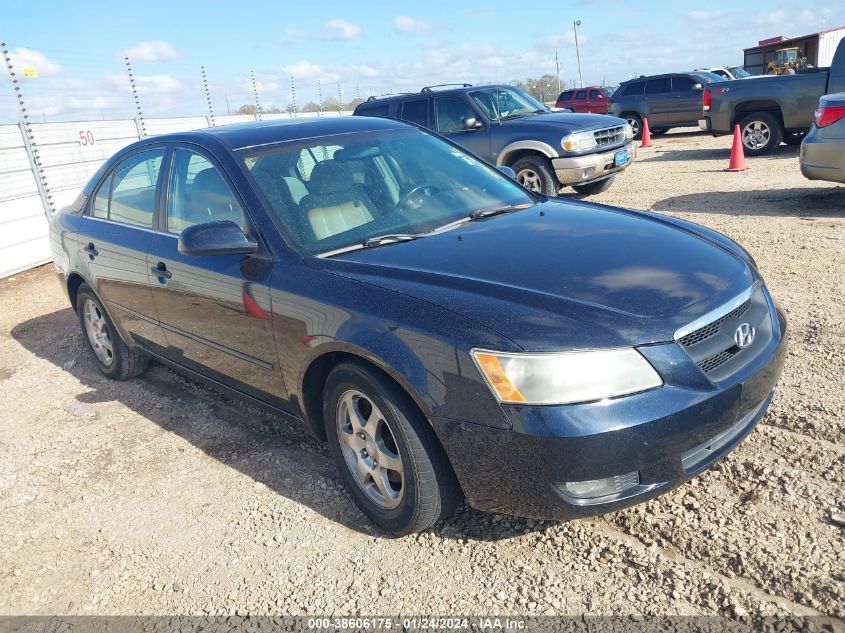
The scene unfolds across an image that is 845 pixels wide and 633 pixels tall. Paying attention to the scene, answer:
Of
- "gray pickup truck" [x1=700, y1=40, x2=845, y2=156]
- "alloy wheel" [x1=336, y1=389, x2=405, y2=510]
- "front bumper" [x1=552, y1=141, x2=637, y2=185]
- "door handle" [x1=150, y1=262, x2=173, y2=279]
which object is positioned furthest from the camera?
"gray pickup truck" [x1=700, y1=40, x2=845, y2=156]

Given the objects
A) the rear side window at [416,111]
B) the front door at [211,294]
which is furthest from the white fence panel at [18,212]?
the front door at [211,294]

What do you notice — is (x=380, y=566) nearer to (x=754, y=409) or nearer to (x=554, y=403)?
(x=554, y=403)

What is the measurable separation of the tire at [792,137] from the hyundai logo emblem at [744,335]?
40.6 ft

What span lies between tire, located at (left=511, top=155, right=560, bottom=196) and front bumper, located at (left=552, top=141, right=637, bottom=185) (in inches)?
4.4

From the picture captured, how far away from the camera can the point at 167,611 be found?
8.67 ft

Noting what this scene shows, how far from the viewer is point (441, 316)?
2408 mm

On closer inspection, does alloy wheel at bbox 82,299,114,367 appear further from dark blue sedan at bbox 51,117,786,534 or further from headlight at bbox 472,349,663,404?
headlight at bbox 472,349,663,404

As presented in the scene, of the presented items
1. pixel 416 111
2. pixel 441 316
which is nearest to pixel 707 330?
pixel 441 316

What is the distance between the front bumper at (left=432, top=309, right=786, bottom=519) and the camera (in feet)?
7.22

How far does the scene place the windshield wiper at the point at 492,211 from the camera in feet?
11.4

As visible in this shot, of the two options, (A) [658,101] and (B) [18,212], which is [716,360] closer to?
(B) [18,212]

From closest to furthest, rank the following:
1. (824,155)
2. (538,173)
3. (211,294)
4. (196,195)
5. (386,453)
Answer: (386,453) → (211,294) → (196,195) → (824,155) → (538,173)

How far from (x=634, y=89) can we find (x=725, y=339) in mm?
18671

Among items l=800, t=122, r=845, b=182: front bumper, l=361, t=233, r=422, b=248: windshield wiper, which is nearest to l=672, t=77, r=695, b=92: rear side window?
l=800, t=122, r=845, b=182: front bumper
